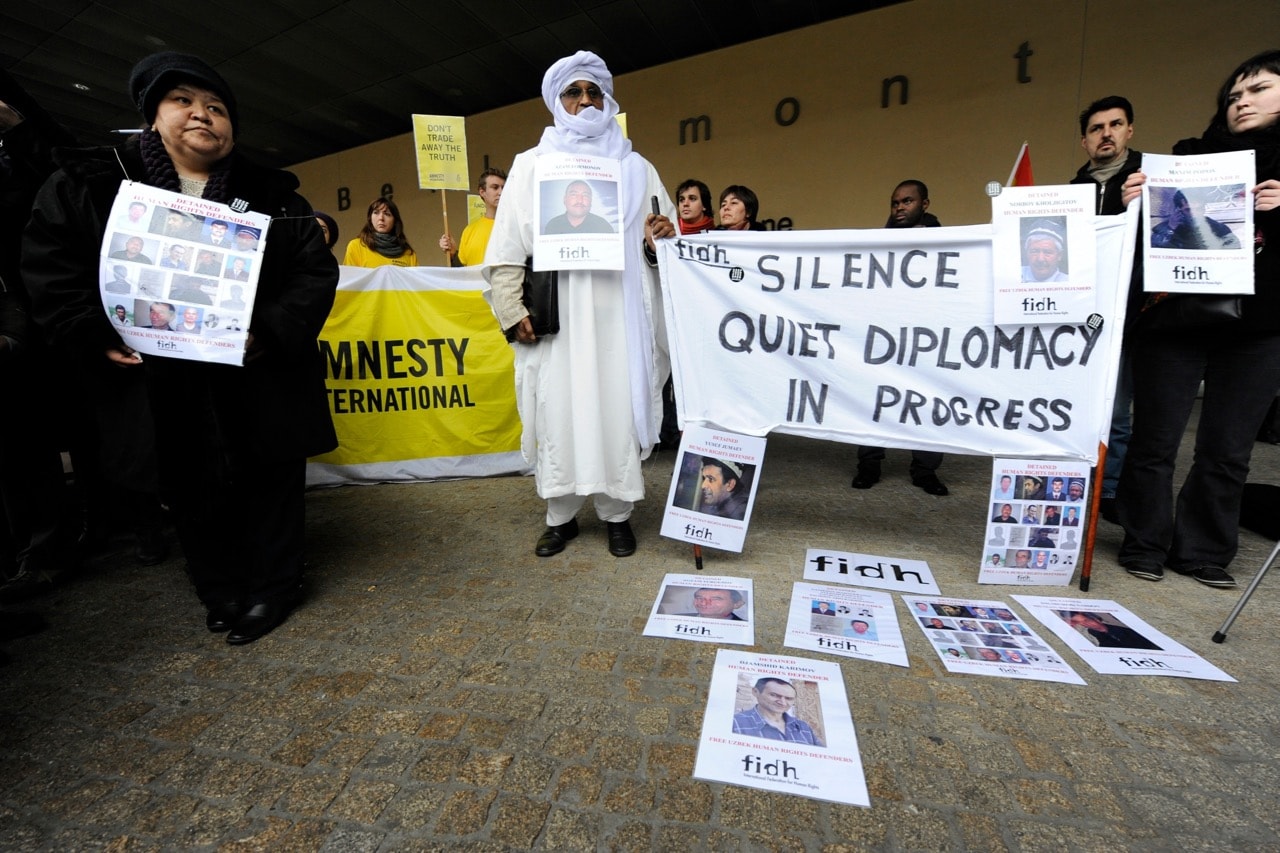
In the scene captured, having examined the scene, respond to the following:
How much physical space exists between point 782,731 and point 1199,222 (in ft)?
7.64

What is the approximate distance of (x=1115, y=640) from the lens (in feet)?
6.01

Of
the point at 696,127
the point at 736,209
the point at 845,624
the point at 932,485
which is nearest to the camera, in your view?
the point at 845,624

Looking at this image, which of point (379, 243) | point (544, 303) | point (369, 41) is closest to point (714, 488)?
point (544, 303)

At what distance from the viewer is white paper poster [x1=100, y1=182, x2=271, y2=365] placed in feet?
5.16

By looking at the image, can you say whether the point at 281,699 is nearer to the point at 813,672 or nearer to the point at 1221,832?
the point at 813,672

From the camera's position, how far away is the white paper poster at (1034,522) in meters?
2.15

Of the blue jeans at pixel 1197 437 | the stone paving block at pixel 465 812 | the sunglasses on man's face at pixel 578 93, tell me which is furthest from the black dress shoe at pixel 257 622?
the blue jeans at pixel 1197 437

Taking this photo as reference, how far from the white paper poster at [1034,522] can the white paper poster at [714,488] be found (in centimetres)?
96

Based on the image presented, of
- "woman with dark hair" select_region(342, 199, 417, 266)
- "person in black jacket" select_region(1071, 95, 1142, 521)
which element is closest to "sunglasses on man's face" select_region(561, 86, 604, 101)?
"person in black jacket" select_region(1071, 95, 1142, 521)

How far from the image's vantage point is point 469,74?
24.1 feet

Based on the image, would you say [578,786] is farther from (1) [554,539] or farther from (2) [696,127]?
(2) [696,127]

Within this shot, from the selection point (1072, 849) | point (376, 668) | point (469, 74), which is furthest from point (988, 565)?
point (469, 74)

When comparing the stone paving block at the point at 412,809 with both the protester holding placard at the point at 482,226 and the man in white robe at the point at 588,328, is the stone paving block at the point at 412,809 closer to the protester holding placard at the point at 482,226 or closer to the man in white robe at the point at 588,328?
the man in white robe at the point at 588,328

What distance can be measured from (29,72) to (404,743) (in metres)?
11.1
